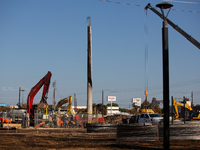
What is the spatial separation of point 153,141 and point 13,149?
7.25m

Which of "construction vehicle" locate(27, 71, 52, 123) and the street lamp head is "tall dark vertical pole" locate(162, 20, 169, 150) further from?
"construction vehicle" locate(27, 71, 52, 123)

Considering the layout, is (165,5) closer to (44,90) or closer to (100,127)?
(100,127)

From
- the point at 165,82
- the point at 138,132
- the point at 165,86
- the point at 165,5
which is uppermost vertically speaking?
the point at 165,5

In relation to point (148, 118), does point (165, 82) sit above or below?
above

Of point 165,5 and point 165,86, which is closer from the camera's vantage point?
point 165,86

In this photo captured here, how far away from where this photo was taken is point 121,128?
1675cm

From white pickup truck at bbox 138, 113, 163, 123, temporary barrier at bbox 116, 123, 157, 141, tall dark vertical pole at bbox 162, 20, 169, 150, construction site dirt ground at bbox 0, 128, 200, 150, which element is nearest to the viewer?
tall dark vertical pole at bbox 162, 20, 169, 150

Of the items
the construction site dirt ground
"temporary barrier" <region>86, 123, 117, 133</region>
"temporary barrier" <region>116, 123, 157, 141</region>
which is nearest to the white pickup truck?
"temporary barrier" <region>86, 123, 117, 133</region>

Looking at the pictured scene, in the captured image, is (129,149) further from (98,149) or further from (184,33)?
(184,33)

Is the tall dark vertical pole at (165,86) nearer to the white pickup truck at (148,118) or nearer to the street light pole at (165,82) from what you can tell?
the street light pole at (165,82)

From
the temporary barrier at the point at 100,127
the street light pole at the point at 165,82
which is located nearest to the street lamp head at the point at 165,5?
the street light pole at the point at 165,82

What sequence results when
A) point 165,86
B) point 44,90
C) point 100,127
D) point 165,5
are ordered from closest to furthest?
point 165,86, point 165,5, point 100,127, point 44,90

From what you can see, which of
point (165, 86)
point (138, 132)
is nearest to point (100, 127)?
point (138, 132)

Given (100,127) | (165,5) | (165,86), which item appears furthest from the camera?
(100,127)
